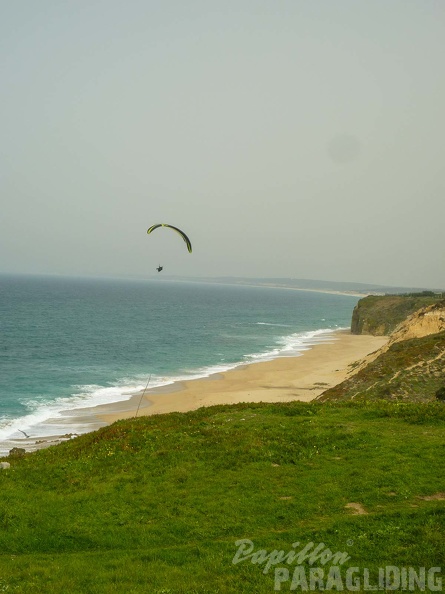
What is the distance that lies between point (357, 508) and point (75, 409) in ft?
126

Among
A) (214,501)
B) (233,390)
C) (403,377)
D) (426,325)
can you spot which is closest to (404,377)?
(403,377)

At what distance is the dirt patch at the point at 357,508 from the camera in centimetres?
1502

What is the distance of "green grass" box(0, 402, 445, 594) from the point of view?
12.4 m

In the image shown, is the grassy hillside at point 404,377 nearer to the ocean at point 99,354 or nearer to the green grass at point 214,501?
the green grass at point 214,501

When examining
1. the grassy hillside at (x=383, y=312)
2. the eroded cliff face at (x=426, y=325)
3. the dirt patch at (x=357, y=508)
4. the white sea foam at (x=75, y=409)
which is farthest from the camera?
the grassy hillside at (x=383, y=312)

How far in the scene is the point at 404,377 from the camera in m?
37.3

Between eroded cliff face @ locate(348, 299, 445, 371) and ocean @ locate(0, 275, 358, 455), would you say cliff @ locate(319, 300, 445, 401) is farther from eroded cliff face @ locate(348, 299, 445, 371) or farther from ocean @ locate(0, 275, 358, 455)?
ocean @ locate(0, 275, 358, 455)

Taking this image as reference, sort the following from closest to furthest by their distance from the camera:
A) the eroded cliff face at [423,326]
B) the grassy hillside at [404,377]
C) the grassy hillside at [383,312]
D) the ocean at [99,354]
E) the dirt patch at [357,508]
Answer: the dirt patch at [357,508], the grassy hillside at [404,377], the ocean at [99,354], the eroded cliff face at [423,326], the grassy hillside at [383,312]

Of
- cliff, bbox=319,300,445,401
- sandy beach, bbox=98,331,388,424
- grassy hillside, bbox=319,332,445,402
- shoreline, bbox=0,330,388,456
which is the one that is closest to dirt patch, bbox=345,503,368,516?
grassy hillside, bbox=319,332,445,402

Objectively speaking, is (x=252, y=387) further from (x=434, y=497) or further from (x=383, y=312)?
(x=383, y=312)

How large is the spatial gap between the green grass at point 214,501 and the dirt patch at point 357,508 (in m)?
0.16

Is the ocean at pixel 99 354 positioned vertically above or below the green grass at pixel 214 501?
below

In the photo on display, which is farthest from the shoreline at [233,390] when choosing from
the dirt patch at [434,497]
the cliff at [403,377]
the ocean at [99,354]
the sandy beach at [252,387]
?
the dirt patch at [434,497]

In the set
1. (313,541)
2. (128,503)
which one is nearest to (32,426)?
(128,503)
